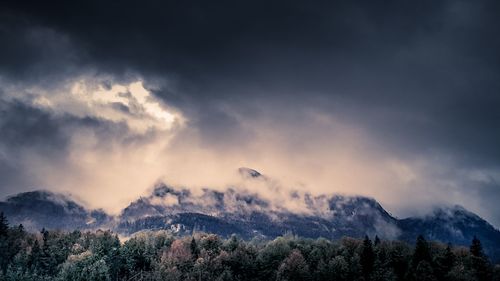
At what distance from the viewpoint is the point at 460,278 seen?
196 metres

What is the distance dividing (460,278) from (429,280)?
428 inches

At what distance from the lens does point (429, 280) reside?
200 metres
